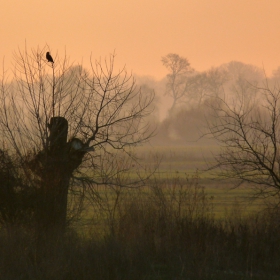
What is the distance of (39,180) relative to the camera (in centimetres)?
1147

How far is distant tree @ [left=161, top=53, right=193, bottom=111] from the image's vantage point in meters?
122

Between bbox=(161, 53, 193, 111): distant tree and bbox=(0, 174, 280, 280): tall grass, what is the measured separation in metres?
109

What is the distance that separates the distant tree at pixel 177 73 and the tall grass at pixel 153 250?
358ft

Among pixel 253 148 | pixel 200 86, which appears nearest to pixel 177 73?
pixel 200 86

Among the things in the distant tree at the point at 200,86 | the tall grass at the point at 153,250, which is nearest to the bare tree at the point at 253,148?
the tall grass at the point at 153,250

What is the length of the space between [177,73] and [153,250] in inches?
4473

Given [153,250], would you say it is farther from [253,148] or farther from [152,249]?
[253,148]

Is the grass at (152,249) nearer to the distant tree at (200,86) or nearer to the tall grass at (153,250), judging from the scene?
the tall grass at (153,250)

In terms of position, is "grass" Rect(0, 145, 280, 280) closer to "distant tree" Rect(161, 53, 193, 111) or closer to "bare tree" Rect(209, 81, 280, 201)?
"bare tree" Rect(209, 81, 280, 201)

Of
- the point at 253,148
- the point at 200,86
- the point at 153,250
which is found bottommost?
the point at 153,250

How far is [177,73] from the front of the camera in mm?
122812

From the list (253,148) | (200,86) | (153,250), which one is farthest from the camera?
(200,86)

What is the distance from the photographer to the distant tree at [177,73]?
12162 cm

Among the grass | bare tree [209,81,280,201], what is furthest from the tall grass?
bare tree [209,81,280,201]
